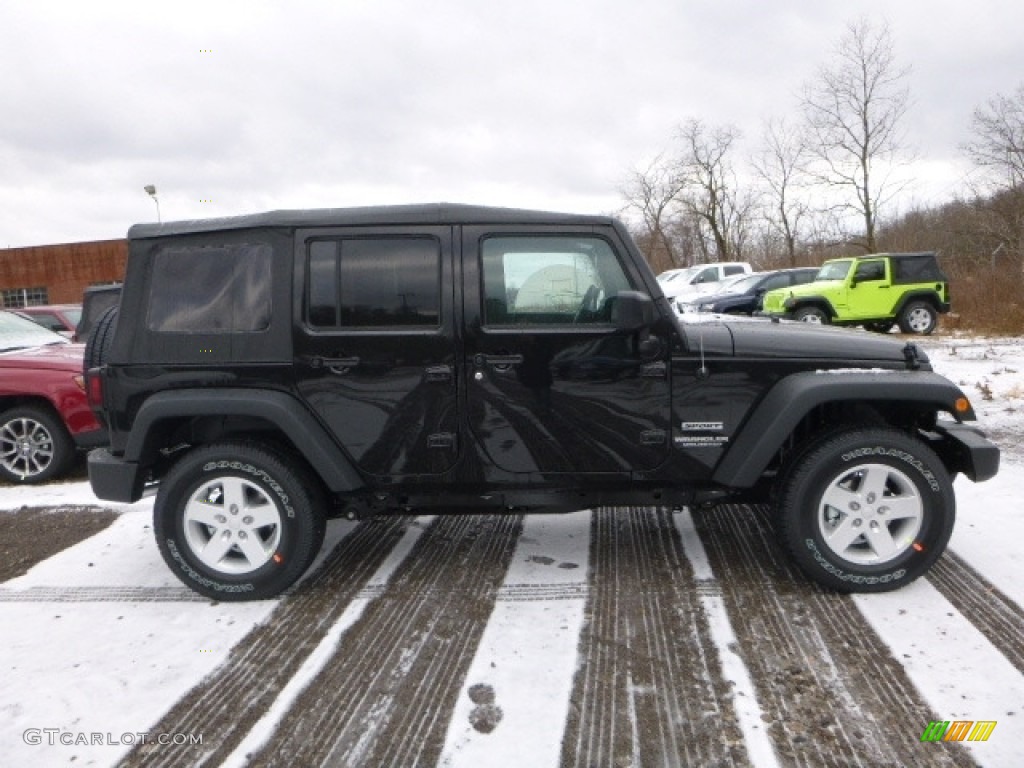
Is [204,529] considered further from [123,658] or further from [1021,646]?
[1021,646]

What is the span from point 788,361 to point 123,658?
3292 millimetres

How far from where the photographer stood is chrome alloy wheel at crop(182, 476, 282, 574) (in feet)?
11.9

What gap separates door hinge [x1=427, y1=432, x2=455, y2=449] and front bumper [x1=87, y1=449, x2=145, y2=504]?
1464 mm

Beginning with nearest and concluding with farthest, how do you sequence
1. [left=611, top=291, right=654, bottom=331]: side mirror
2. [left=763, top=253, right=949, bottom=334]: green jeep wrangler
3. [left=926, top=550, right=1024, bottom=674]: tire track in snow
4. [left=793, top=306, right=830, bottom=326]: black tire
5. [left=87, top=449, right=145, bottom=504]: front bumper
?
1. [left=926, top=550, right=1024, bottom=674]: tire track in snow
2. [left=611, top=291, right=654, bottom=331]: side mirror
3. [left=87, top=449, right=145, bottom=504]: front bumper
4. [left=763, top=253, right=949, bottom=334]: green jeep wrangler
5. [left=793, top=306, right=830, bottom=326]: black tire

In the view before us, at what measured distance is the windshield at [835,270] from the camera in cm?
1672

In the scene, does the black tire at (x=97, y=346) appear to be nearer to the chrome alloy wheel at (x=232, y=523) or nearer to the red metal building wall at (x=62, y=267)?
the chrome alloy wheel at (x=232, y=523)

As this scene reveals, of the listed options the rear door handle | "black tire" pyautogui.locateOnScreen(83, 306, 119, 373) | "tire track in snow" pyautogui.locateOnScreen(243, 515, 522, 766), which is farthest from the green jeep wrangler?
"black tire" pyautogui.locateOnScreen(83, 306, 119, 373)

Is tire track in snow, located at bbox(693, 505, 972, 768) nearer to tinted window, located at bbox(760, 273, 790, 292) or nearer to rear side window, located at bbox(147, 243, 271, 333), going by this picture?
rear side window, located at bbox(147, 243, 271, 333)

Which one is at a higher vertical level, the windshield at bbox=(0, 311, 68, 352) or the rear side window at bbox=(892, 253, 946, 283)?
the rear side window at bbox=(892, 253, 946, 283)

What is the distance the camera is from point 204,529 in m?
3.74

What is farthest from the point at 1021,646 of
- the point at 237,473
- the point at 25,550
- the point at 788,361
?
the point at 25,550

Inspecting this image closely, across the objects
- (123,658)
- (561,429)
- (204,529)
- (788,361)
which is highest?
(788,361)

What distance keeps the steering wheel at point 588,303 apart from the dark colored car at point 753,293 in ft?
54.1

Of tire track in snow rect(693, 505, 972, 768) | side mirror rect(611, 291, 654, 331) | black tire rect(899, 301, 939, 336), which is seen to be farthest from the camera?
black tire rect(899, 301, 939, 336)
